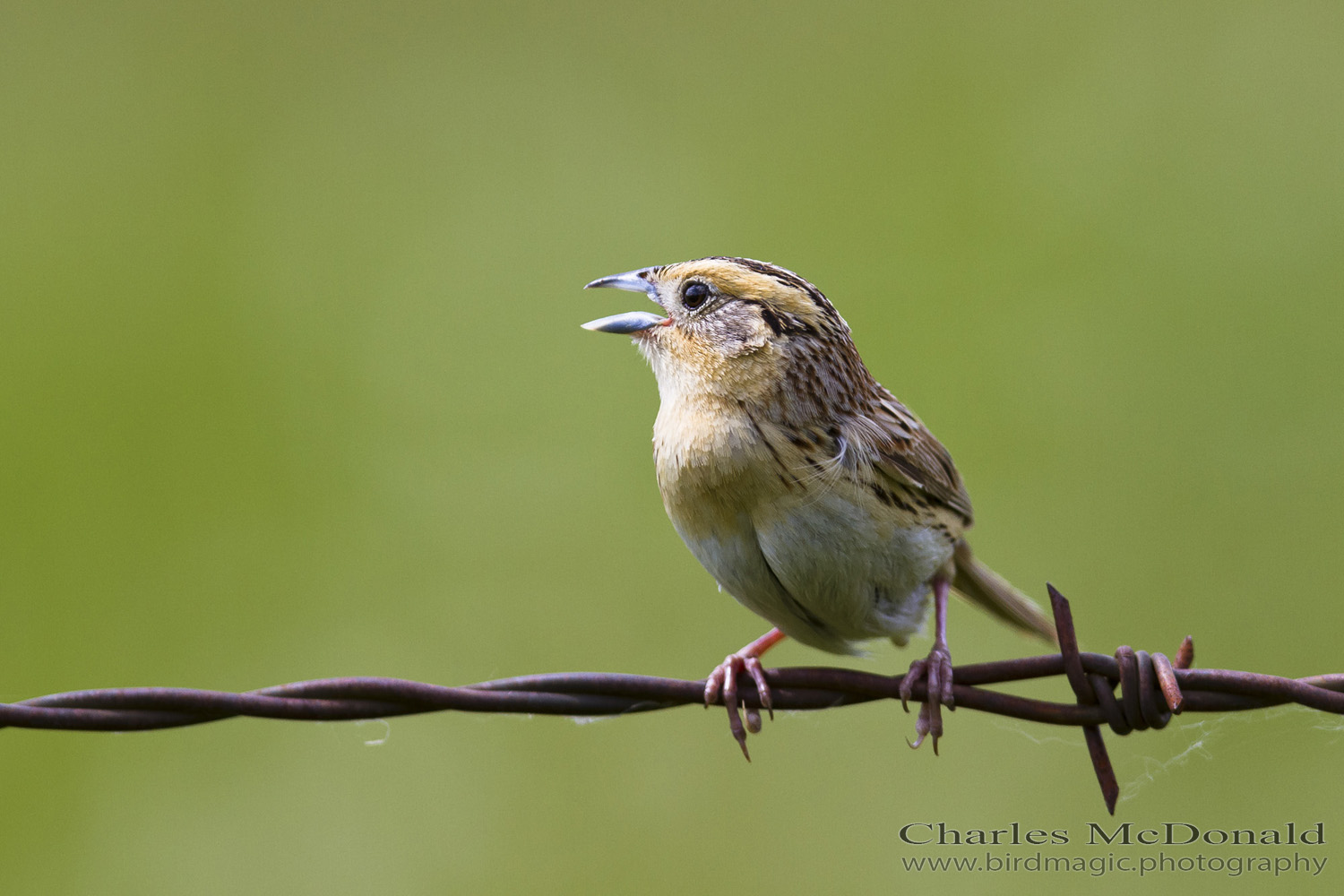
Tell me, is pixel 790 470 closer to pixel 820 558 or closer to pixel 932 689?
pixel 820 558

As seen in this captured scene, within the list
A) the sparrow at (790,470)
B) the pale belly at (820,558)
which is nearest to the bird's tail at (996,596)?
the sparrow at (790,470)

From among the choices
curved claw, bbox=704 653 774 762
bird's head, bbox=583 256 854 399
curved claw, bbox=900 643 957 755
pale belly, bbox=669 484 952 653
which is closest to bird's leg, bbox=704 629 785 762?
curved claw, bbox=704 653 774 762

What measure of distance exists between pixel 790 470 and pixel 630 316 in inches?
31.4

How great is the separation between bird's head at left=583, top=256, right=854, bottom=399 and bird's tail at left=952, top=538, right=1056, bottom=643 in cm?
95

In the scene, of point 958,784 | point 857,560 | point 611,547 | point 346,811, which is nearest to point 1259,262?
point 958,784

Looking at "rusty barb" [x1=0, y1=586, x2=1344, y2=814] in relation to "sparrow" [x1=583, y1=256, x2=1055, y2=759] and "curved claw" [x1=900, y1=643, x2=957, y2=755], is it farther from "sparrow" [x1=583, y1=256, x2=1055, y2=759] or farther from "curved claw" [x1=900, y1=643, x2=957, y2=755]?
"sparrow" [x1=583, y1=256, x2=1055, y2=759]

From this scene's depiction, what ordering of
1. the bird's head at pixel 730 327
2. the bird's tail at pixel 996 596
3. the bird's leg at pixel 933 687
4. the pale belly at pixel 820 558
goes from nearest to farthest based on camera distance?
the bird's leg at pixel 933 687 → the pale belly at pixel 820 558 → the bird's head at pixel 730 327 → the bird's tail at pixel 996 596

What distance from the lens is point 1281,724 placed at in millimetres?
3695

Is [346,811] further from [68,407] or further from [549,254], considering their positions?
[549,254]

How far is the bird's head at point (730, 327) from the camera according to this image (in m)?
3.80

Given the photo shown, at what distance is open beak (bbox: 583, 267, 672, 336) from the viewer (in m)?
3.94

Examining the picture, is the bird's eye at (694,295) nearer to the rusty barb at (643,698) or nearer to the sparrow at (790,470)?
the sparrow at (790,470)

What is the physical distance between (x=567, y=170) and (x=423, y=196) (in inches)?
34.7

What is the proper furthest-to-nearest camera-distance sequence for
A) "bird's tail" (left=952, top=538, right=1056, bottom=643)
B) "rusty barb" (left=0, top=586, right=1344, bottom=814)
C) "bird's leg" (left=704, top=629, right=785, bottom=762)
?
"bird's tail" (left=952, top=538, right=1056, bottom=643) < "bird's leg" (left=704, top=629, right=785, bottom=762) < "rusty barb" (left=0, top=586, right=1344, bottom=814)
